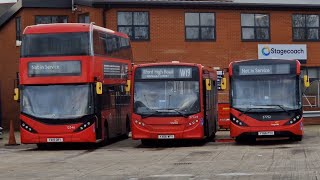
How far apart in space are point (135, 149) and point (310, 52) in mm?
20391

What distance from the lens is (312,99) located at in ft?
132

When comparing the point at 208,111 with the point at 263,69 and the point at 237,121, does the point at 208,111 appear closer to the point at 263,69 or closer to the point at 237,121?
the point at 237,121

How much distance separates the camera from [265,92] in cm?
2441

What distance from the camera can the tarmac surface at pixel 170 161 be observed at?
1522cm

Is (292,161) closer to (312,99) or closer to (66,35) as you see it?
(66,35)

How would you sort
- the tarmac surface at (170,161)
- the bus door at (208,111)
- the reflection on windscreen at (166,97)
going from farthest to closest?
A: the bus door at (208,111), the reflection on windscreen at (166,97), the tarmac surface at (170,161)

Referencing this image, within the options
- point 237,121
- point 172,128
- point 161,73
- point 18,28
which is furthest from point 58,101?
point 18,28

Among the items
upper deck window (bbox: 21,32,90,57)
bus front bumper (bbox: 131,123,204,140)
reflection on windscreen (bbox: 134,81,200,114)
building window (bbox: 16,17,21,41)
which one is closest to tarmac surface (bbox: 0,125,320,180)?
bus front bumper (bbox: 131,123,204,140)

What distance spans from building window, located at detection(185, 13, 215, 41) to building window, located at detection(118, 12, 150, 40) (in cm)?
232

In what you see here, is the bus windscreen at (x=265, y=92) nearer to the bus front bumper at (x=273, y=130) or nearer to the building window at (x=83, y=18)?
the bus front bumper at (x=273, y=130)

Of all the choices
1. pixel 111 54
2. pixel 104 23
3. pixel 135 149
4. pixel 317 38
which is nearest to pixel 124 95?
pixel 111 54

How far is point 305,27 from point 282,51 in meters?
2.09

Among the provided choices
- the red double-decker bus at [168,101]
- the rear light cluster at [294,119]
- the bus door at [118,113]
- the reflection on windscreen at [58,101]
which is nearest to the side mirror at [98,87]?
the reflection on windscreen at [58,101]

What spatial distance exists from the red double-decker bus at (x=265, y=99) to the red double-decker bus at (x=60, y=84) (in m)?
4.71
